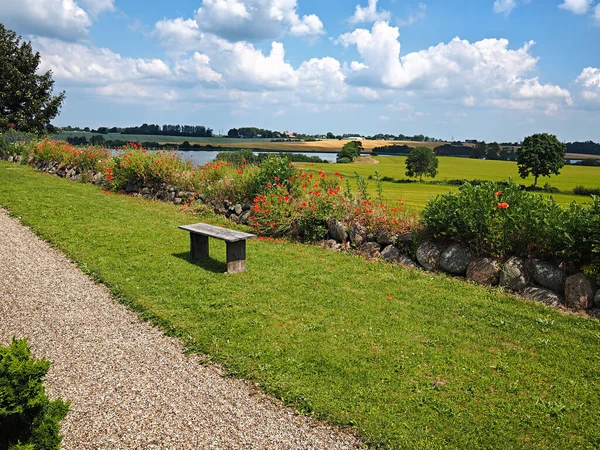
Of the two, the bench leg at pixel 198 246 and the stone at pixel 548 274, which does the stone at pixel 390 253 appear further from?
the bench leg at pixel 198 246

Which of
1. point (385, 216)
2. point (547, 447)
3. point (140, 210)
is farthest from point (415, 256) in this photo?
point (140, 210)

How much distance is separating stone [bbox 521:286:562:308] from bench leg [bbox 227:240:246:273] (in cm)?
475

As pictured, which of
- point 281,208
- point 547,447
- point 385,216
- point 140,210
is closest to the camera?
point 547,447

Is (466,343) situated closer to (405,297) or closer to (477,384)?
(477,384)

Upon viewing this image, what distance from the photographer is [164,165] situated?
1502 centimetres

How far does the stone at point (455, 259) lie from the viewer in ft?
25.8

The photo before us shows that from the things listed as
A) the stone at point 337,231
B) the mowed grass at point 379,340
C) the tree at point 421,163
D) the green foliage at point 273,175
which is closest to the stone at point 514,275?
the mowed grass at point 379,340

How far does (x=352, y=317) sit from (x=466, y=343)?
149 centimetres

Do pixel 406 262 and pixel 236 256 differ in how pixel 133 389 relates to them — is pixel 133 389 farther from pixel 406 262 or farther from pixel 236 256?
pixel 406 262

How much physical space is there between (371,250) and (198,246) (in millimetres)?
3574

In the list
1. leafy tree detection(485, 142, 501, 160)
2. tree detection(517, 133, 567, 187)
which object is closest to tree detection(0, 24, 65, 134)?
tree detection(517, 133, 567, 187)

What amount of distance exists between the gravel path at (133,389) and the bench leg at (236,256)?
81.4 inches

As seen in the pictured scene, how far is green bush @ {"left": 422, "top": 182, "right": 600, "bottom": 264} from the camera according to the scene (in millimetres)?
6617

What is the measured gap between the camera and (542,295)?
683 cm
